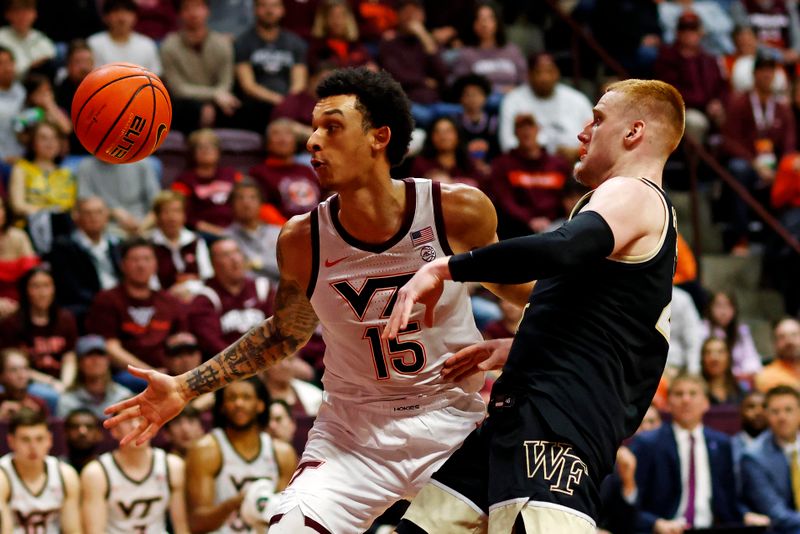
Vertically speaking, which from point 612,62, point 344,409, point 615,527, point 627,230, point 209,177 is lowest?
point 615,527

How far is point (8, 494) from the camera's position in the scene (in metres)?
7.46

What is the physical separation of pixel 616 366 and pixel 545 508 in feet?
1.66

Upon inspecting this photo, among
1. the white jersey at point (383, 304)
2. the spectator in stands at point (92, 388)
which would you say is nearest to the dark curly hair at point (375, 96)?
the white jersey at point (383, 304)

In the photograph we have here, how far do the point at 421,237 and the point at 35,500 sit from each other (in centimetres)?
Answer: 388

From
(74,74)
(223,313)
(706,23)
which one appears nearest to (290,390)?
(223,313)

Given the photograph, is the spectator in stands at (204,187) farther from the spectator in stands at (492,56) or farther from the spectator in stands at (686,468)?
the spectator in stands at (686,468)

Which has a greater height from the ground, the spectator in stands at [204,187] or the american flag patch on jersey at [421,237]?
the spectator in stands at [204,187]

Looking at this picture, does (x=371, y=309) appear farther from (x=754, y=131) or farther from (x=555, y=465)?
(x=754, y=131)

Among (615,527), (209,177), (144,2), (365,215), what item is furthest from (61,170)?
(365,215)

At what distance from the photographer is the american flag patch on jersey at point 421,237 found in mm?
4676

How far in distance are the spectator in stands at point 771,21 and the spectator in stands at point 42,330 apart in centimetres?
911

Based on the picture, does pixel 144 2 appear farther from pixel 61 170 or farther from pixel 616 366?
pixel 616 366

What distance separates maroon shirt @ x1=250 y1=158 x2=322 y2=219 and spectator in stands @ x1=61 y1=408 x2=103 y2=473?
10.2 feet

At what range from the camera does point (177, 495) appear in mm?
7793
